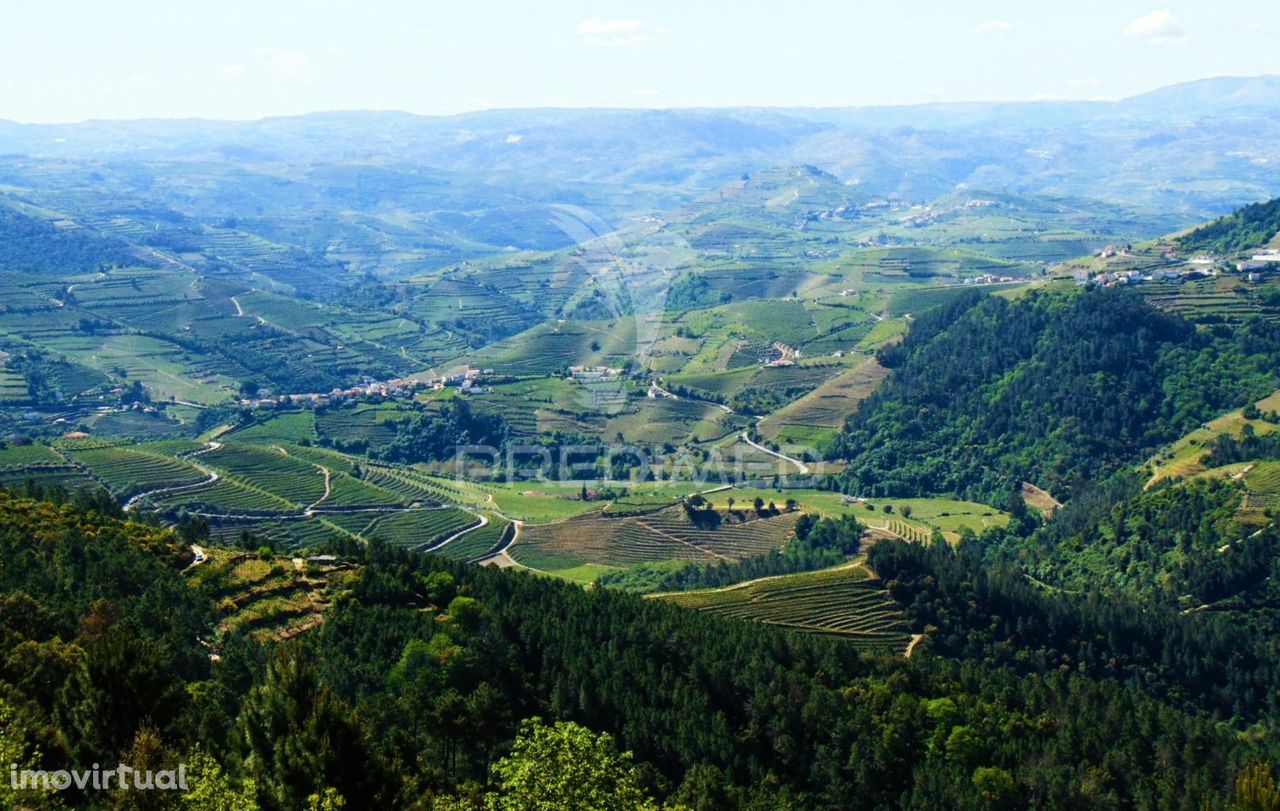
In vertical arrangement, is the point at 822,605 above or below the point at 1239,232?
below

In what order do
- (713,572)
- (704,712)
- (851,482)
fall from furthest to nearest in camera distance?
(851,482) < (713,572) < (704,712)

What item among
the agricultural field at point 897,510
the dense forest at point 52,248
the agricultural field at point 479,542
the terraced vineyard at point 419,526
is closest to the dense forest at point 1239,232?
the agricultural field at point 897,510

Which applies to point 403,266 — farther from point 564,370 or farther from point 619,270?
point 564,370

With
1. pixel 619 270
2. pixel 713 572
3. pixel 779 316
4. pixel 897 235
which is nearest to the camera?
pixel 713 572

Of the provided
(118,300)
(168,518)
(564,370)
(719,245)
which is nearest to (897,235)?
(719,245)

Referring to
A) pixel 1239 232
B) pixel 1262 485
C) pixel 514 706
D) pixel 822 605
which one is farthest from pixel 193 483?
pixel 1239 232

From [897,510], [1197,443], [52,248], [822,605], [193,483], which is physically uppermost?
[52,248]

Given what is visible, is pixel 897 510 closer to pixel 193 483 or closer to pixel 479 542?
pixel 479 542

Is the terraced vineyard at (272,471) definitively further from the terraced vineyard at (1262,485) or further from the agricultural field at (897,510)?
the terraced vineyard at (1262,485)
